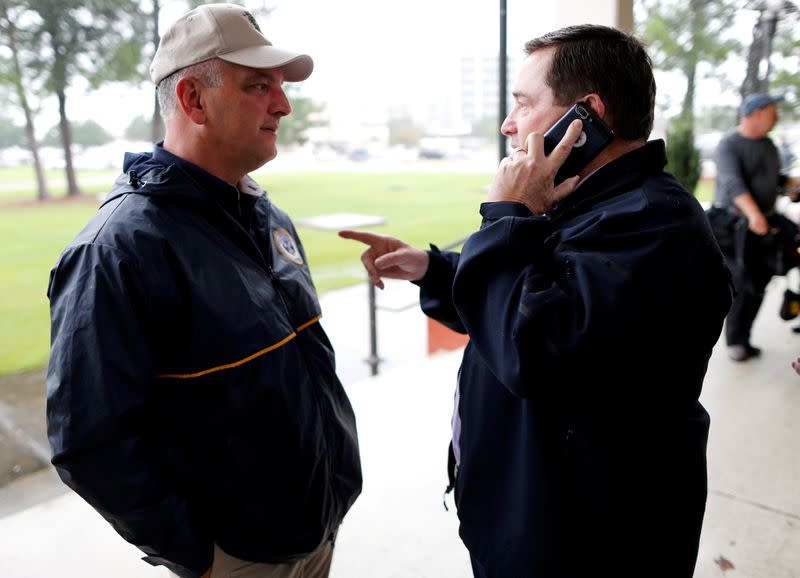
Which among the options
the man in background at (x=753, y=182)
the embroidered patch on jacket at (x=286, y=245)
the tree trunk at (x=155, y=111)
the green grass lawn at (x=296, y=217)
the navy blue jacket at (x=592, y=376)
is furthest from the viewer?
the man in background at (x=753, y=182)

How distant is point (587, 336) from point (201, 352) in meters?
0.73

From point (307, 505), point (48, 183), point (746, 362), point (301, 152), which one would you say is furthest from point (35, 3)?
A: point (746, 362)

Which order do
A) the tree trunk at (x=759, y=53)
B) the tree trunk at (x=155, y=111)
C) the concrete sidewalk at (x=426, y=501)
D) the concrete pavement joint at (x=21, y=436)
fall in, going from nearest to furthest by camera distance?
the concrete sidewalk at (x=426, y=501) → the tree trunk at (x=155, y=111) → the concrete pavement joint at (x=21, y=436) → the tree trunk at (x=759, y=53)

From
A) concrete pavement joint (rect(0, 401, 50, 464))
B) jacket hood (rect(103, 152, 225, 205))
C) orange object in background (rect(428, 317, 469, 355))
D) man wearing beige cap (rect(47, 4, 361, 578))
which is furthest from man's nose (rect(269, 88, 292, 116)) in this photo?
orange object in background (rect(428, 317, 469, 355))

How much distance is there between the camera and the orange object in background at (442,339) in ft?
15.4

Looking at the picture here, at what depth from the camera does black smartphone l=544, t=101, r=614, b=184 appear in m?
1.02

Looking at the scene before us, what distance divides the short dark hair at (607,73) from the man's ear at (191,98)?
724 mm

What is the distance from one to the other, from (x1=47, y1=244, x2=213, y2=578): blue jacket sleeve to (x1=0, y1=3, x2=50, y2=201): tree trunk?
197 cm

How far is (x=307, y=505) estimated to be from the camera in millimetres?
1322

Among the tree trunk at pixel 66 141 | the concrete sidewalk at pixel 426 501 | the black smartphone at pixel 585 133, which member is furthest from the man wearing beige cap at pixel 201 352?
the tree trunk at pixel 66 141

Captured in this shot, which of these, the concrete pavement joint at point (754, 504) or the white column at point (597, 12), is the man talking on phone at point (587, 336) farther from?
the white column at point (597, 12)

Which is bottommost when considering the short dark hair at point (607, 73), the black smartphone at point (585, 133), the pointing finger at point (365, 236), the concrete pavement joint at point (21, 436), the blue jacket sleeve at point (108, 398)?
the concrete pavement joint at point (21, 436)

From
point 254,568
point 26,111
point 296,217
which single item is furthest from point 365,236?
point 296,217

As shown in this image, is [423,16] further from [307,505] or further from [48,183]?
[307,505]
